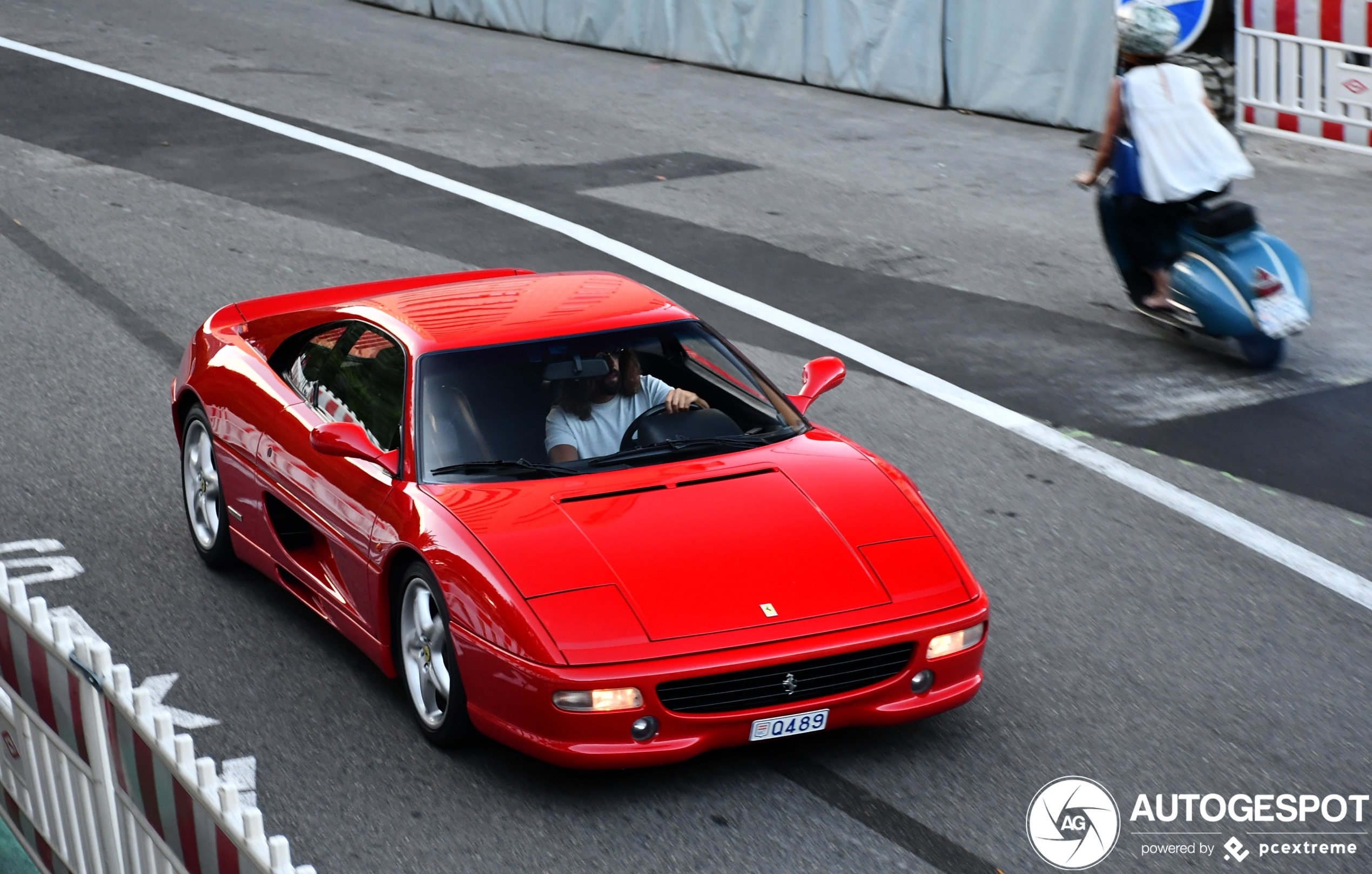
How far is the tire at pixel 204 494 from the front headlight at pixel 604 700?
2596 millimetres

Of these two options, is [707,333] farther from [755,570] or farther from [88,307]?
[88,307]

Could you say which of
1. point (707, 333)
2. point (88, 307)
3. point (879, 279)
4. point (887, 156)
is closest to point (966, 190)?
point (887, 156)

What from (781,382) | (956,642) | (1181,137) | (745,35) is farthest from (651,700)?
(745,35)

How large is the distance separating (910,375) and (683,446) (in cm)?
420

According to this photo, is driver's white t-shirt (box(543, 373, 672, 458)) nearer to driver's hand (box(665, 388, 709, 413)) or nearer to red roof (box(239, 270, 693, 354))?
driver's hand (box(665, 388, 709, 413))

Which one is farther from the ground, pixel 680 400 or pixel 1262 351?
pixel 680 400

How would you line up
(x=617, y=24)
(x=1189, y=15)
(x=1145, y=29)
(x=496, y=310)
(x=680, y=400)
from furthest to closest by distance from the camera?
1. (x=617, y=24)
2. (x=1189, y=15)
3. (x=1145, y=29)
4. (x=496, y=310)
5. (x=680, y=400)

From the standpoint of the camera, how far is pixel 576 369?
6.27 metres

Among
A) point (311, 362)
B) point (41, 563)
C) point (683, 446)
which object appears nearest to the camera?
point (683, 446)

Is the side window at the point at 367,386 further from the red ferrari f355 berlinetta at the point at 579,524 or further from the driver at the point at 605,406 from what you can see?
the driver at the point at 605,406

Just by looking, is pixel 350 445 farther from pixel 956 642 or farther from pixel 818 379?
pixel 956 642

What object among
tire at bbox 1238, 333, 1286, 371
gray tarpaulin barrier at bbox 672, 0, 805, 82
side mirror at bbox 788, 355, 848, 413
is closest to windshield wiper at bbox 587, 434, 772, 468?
side mirror at bbox 788, 355, 848, 413

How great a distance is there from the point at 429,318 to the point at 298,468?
0.77 metres

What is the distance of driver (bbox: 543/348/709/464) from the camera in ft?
20.1
